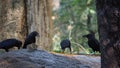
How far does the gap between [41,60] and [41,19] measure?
4202 millimetres

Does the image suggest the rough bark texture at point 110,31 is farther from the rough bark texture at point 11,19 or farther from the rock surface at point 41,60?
the rough bark texture at point 11,19

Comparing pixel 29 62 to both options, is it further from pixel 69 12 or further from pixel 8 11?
pixel 69 12

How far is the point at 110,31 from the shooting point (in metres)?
7.10

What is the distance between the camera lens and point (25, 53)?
11.1 m

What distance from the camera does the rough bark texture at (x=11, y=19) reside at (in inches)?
563

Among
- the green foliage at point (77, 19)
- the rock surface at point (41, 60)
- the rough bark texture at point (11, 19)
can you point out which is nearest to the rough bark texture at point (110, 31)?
the rock surface at point (41, 60)

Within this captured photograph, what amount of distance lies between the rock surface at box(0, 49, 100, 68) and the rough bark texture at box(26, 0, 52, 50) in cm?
314

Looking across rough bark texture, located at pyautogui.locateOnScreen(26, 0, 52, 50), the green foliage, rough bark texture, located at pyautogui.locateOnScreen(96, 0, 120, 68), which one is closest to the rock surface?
rough bark texture, located at pyautogui.locateOnScreen(26, 0, 52, 50)

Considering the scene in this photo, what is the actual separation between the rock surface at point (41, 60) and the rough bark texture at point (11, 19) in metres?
3.02

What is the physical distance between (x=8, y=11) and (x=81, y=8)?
10.5 m

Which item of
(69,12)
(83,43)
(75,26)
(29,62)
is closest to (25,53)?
(29,62)

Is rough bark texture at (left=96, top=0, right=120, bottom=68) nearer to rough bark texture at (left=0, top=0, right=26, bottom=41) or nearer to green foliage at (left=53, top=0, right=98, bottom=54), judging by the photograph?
rough bark texture at (left=0, top=0, right=26, bottom=41)

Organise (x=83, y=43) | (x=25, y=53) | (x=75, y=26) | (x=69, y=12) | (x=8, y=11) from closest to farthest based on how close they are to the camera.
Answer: (x=25, y=53) < (x=8, y=11) < (x=83, y=43) < (x=75, y=26) < (x=69, y=12)

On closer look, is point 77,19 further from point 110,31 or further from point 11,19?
point 110,31
